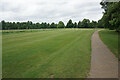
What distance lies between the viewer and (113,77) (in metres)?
3.80

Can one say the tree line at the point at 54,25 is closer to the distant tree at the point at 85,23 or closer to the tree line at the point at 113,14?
the distant tree at the point at 85,23

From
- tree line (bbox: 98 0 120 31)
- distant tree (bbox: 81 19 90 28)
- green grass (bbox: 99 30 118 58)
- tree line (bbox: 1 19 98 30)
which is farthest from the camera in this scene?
distant tree (bbox: 81 19 90 28)

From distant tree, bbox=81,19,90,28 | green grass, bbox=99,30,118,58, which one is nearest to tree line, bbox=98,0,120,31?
green grass, bbox=99,30,118,58

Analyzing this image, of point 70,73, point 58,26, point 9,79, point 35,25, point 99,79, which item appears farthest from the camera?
point 58,26

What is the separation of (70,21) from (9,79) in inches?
3662

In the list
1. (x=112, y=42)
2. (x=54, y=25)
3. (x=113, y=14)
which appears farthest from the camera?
(x=54, y=25)

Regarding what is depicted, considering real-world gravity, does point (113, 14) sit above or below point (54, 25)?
below

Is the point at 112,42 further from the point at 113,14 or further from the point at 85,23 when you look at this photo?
the point at 85,23

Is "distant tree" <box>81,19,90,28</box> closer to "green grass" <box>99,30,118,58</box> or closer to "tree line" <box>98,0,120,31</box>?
"tree line" <box>98,0,120,31</box>

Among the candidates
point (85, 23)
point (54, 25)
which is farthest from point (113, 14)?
point (54, 25)

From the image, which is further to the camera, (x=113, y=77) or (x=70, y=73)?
(x=70, y=73)

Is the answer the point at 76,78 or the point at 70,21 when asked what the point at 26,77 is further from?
the point at 70,21

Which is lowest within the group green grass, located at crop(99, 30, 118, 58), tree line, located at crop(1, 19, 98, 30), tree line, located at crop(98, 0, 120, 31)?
green grass, located at crop(99, 30, 118, 58)

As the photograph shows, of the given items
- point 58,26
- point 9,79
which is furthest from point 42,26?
point 9,79
